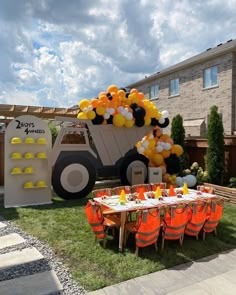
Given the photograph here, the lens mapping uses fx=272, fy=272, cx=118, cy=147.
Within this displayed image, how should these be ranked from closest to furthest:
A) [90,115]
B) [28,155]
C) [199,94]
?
[28,155]
[90,115]
[199,94]

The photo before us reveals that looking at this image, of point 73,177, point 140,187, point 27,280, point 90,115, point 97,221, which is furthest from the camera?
point 90,115

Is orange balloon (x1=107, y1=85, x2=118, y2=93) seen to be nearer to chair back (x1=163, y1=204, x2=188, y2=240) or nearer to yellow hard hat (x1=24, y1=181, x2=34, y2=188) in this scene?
yellow hard hat (x1=24, y1=181, x2=34, y2=188)

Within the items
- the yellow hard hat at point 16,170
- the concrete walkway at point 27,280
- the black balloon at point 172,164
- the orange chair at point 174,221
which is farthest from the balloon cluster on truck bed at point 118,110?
the concrete walkway at point 27,280

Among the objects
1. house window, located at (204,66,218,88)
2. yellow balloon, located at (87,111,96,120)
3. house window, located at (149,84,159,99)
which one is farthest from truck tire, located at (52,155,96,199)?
house window, located at (149,84,159,99)

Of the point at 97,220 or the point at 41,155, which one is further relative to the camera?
the point at 41,155

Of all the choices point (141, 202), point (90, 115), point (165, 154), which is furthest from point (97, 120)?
point (141, 202)

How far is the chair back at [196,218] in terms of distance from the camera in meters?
4.73

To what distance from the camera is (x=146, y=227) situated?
4254 millimetres

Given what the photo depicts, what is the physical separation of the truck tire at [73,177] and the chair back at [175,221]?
395cm

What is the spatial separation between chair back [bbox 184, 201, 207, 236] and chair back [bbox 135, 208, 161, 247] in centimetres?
79

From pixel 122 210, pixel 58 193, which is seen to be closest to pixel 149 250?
pixel 122 210

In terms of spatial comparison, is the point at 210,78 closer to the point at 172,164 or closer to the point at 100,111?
the point at 172,164

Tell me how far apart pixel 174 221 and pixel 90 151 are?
4.63 m

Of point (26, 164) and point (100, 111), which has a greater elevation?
point (100, 111)
